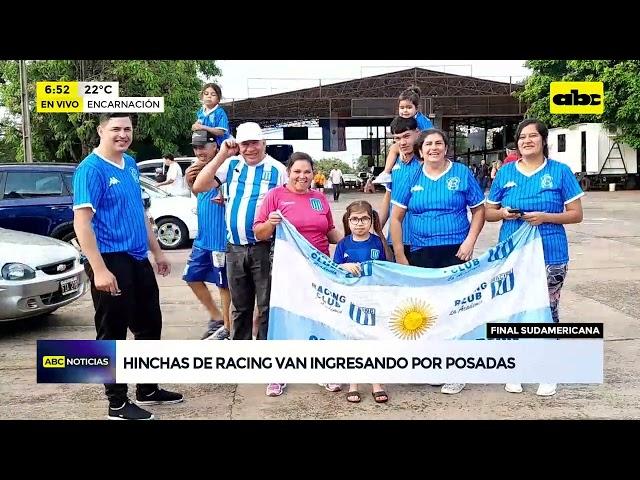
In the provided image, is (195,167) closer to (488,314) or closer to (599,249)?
(488,314)

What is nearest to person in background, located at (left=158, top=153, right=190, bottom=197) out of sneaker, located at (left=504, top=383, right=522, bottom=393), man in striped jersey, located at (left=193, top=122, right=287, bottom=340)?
man in striped jersey, located at (left=193, top=122, right=287, bottom=340)

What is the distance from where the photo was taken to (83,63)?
11.7ft

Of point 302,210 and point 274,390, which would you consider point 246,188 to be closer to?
point 302,210

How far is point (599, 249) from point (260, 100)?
680 centimetres

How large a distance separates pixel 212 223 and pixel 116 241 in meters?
1.20

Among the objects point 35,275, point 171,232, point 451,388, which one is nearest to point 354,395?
point 451,388

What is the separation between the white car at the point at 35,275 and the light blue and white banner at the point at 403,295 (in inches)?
81.7

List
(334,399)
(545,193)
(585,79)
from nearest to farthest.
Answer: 1. (585,79)
2. (545,193)
3. (334,399)

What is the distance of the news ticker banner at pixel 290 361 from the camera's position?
3.71 meters

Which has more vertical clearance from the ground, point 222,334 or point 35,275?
point 35,275

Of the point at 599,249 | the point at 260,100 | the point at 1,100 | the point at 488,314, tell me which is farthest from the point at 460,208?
the point at 599,249

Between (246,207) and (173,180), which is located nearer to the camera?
(246,207)

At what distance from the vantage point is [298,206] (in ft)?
13.2

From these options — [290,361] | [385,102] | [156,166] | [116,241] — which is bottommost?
[290,361]
